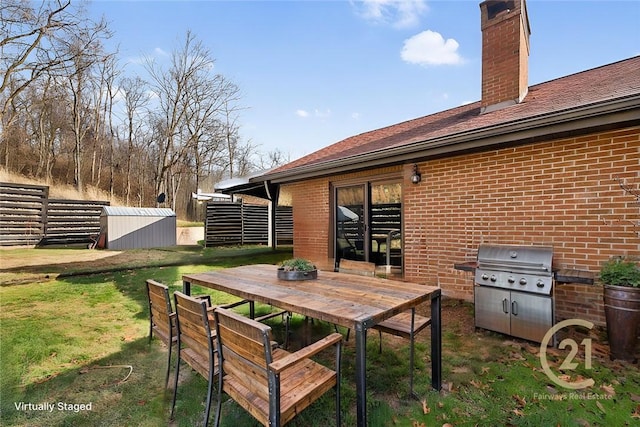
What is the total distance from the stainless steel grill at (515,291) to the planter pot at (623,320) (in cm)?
46

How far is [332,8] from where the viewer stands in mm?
6707

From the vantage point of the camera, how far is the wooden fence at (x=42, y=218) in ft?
34.2

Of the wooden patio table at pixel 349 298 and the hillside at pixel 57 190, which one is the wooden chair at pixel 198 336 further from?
the hillside at pixel 57 190

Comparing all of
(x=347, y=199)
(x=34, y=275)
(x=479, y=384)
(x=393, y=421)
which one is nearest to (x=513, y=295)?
(x=479, y=384)

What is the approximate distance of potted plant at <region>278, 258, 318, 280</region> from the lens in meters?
2.99

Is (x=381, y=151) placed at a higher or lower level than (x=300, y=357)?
higher

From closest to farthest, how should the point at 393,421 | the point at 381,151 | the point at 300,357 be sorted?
the point at 300,357 → the point at 393,421 → the point at 381,151

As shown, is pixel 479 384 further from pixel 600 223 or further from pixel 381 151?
pixel 381 151

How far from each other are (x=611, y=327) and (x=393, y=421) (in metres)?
2.46

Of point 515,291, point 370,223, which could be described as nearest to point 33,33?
point 370,223

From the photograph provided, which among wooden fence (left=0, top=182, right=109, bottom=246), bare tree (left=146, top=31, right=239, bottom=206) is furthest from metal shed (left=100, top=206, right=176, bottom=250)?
bare tree (left=146, top=31, right=239, bottom=206)

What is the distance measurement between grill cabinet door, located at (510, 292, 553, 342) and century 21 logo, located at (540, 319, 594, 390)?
0.08m

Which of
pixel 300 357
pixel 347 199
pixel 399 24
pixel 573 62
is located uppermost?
pixel 399 24

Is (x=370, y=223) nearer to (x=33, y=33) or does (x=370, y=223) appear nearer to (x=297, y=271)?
(x=297, y=271)
